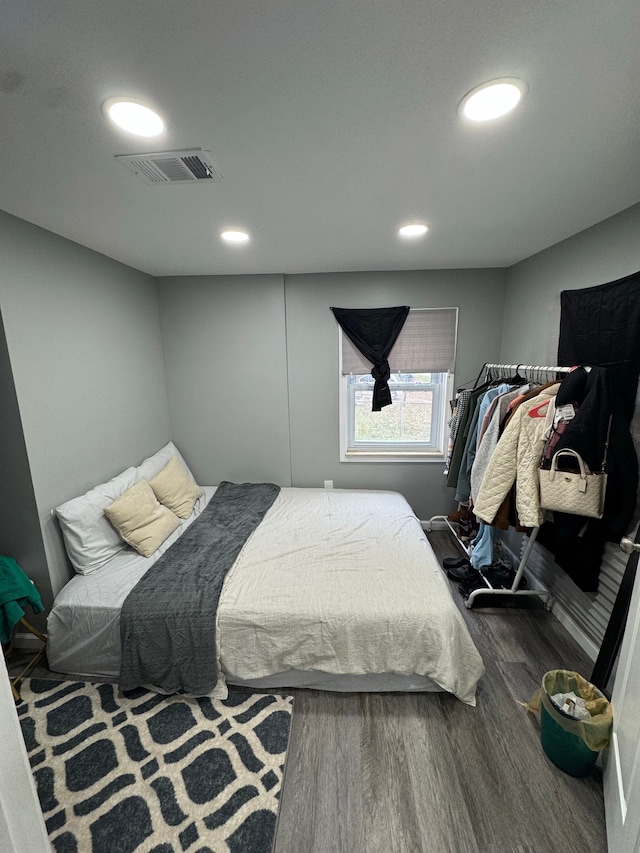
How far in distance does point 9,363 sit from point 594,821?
318 cm

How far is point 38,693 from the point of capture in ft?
5.79

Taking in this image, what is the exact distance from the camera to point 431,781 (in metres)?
1.38

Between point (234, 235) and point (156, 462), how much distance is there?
73.8 inches

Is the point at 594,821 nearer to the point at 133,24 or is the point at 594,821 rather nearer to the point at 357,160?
the point at 357,160

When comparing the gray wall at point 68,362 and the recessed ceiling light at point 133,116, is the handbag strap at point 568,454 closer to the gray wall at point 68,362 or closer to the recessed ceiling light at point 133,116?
the recessed ceiling light at point 133,116

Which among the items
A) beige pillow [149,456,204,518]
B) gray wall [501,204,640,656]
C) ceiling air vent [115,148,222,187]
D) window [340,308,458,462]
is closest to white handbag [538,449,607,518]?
gray wall [501,204,640,656]

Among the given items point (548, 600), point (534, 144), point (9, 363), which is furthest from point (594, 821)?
point (9, 363)

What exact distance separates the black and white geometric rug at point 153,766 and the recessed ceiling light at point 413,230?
264 cm

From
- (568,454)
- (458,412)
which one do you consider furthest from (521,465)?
(458,412)

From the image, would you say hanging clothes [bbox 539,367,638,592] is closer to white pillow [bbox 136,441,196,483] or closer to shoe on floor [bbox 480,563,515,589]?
shoe on floor [bbox 480,563,515,589]

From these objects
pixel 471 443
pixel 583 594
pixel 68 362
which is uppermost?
pixel 68 362

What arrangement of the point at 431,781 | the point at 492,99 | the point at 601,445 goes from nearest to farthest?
the point at 492,99 → the point at 431,781 → the point at 601,445

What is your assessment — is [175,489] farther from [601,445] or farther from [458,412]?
[601,445]

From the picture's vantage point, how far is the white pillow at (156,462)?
265 centimetres
